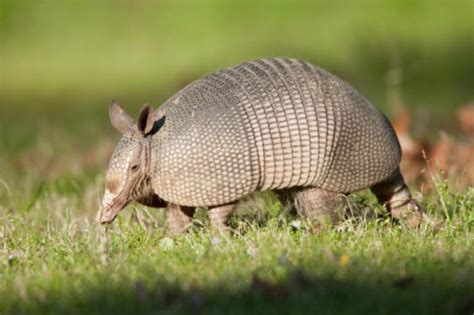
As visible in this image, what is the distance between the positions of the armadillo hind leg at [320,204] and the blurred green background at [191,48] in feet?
24.6

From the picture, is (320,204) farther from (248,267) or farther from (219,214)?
(248,267)

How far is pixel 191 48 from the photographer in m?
25.1

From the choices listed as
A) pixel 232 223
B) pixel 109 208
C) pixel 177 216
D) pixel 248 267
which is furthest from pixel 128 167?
pixel 248 267

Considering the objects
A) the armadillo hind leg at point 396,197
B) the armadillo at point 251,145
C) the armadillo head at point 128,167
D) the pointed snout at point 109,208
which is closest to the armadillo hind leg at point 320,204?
the armadillo at point 251,145

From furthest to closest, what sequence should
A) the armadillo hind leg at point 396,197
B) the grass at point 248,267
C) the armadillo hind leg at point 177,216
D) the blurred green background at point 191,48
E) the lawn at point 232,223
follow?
the blurred green background at point 191,48, the armadillo hind leg at point 396,197, the armadillo hind leg at point 177,216, the lawn at point 232,223, the grass at point 248,267

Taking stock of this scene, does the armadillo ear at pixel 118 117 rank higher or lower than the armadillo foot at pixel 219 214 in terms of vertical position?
higher

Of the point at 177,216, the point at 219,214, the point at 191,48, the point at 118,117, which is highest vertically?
the point at 118,117

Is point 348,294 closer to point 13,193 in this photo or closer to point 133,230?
point 133,230

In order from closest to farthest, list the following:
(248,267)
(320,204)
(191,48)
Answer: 1. (248,267)
2. (320,204)
3. (191,48)

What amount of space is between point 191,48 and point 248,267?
1939 cm

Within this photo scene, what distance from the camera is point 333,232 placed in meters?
6.92

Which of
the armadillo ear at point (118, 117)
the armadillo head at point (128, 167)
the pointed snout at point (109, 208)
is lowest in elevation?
the pointed snout at point (109, 208)

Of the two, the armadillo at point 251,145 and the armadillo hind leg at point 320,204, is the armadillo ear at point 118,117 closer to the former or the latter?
the armadillo at point 251,145

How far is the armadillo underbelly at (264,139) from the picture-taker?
7164 millimetres
